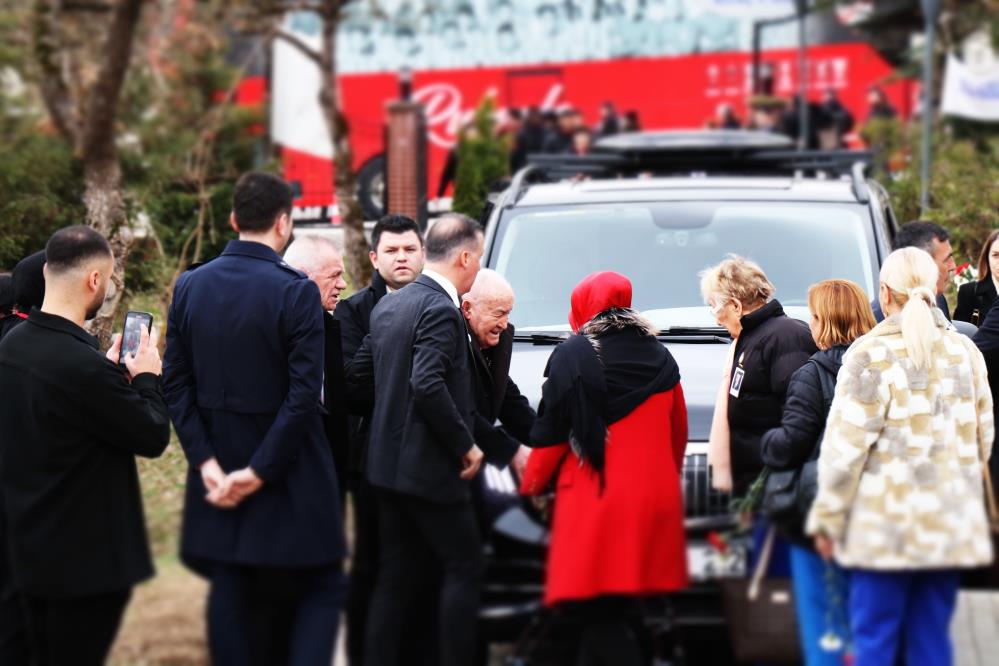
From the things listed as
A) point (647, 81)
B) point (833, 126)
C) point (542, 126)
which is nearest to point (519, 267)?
point (542, 126)

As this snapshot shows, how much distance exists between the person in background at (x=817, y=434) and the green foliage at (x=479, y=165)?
13.6ft

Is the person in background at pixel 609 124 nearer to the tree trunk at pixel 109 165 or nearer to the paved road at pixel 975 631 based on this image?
the tree trunk at pixel 109 165

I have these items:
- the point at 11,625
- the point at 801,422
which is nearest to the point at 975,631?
the point at 801,422

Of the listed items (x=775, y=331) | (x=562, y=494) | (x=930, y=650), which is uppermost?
(x=775, y=331)

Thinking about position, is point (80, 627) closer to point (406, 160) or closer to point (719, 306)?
point (719, 306)

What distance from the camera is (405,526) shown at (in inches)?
211

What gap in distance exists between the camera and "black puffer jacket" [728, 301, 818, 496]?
566 cm

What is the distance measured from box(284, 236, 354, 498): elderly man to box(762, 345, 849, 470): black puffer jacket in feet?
5.01

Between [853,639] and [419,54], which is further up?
[419,54]

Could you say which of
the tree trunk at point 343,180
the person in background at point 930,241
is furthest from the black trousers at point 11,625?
the tree trunk at point 343,180

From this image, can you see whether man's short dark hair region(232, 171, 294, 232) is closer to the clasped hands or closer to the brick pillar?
the clasped hands

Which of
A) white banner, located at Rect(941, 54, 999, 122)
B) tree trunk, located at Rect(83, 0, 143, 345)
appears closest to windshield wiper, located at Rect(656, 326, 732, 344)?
tree trunk, located at Rect(83, 0, 143, 345)

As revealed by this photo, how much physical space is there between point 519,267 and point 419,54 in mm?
23290

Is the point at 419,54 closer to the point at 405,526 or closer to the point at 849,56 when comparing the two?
the point at 849,56
